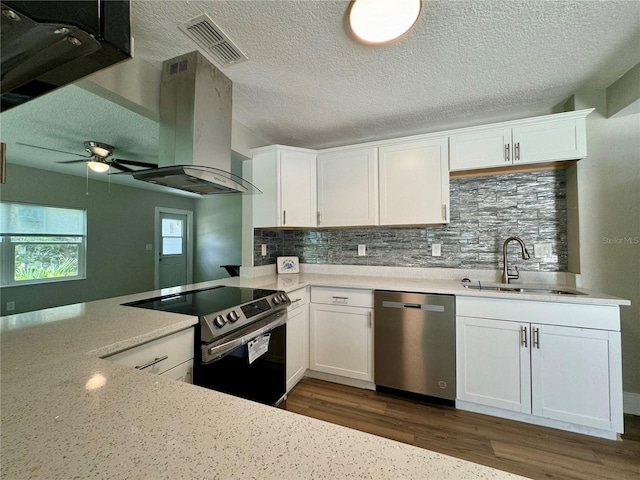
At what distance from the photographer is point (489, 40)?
Result: 1382mm

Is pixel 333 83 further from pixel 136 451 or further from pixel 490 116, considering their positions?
pixel 136 451

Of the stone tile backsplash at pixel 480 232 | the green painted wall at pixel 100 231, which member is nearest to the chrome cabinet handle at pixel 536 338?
the stone tile backsplash at pixel 480 232

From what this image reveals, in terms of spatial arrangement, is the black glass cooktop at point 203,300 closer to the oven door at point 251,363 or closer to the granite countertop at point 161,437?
the oven door at point 251,363

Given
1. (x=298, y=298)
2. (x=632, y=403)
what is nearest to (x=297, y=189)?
(x=298, y=298)

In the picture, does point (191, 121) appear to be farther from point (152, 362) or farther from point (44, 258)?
point (44, 258)

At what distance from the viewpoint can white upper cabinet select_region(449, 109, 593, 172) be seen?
181cm

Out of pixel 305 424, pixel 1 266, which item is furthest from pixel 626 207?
pixel 1 266

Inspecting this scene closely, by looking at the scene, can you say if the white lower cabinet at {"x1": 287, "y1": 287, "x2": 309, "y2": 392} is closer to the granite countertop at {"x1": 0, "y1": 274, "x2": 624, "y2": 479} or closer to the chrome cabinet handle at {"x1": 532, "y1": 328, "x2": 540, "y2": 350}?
the granite countertop at {"x1": 0, "y1": 274, "x2": 624, "y2": 479}

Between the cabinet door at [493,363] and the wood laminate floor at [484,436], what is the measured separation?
16 centimetres

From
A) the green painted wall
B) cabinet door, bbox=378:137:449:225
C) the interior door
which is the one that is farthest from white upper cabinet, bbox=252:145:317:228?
the interior door

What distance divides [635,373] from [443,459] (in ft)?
8.41

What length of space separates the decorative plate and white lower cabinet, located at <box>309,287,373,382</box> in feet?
2.08

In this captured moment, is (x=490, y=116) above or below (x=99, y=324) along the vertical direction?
above

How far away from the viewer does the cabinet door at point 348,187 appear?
2.37 meters
